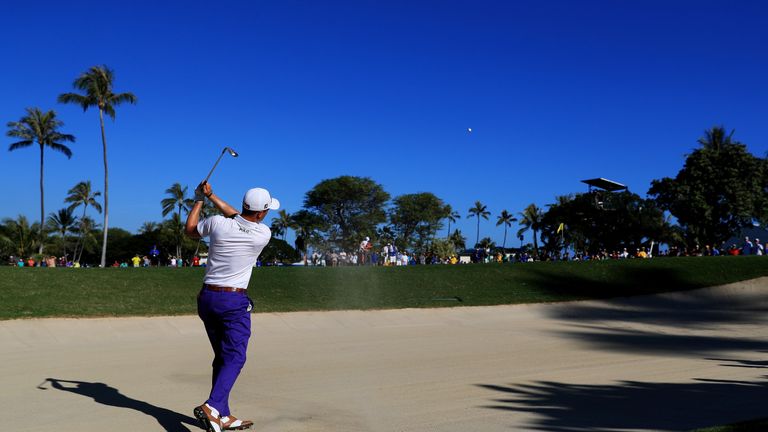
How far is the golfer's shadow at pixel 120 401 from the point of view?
5973mm

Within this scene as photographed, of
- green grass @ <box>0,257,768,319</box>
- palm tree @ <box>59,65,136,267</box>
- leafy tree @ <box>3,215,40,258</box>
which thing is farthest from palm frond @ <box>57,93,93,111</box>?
green grass @ <box>0,257,768,319</box>

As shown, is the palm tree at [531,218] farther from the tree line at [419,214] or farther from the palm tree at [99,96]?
the palm tree at [99,96]

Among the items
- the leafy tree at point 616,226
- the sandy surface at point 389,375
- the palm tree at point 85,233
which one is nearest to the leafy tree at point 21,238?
the palm tree at point 85,233

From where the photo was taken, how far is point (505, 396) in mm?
7199

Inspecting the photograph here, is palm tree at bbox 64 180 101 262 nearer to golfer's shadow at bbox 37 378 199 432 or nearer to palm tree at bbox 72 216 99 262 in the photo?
palm tree at bbox 72 216 99 262

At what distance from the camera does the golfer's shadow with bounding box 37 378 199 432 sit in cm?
597

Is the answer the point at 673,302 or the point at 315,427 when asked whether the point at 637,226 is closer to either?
the point at 673,302

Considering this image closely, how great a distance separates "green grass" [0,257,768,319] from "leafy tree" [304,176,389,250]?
151 ft

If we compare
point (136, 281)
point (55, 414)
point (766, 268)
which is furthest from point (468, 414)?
point (766, 268)

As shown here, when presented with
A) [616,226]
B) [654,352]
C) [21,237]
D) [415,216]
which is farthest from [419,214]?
[654,352]

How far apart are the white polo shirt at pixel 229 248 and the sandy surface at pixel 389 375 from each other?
56.7 inches

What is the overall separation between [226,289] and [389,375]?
3923 mm

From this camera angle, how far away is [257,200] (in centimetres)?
565

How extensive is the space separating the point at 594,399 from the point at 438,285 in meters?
16.1
